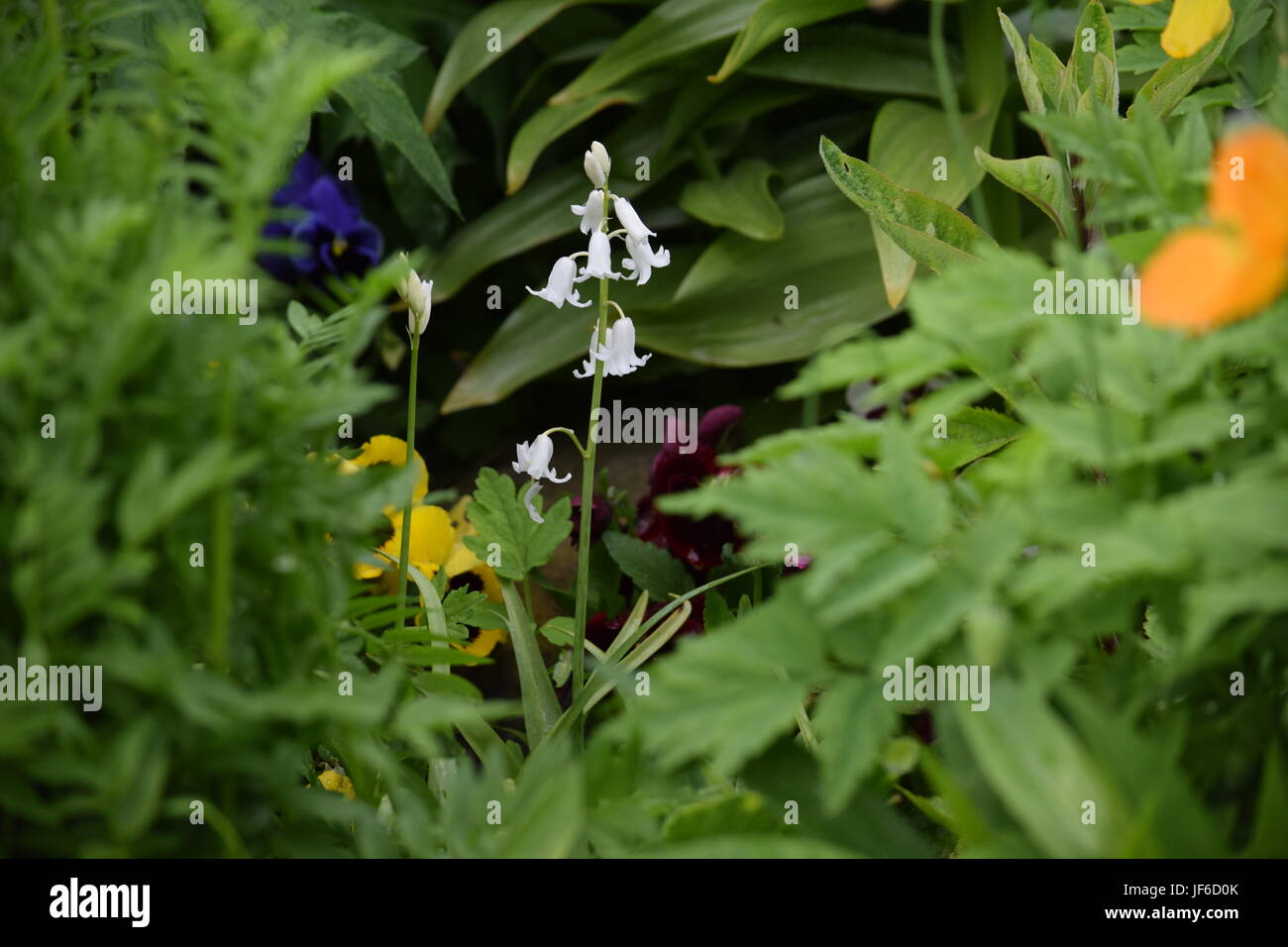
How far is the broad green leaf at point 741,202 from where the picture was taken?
1.81 meters

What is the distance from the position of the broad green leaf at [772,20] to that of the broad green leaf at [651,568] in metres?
0.76

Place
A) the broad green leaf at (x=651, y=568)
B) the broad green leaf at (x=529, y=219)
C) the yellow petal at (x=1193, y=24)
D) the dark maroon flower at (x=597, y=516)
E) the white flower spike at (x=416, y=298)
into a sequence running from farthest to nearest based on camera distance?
the broad green leaf at (x=529, y=219)
the dark maroon flower at (x=597, y=516)
the broad green leaf at (x=651, y=568)
the white flower spike at (x=416, y=298)
the yellow petal at (x=1193, y=24)

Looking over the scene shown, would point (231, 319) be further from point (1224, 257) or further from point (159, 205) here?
point (1224, 257)

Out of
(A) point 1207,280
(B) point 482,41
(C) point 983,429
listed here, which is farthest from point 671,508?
(B) point 482,41

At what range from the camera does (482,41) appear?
6.38ft

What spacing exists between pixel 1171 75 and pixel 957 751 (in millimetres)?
851

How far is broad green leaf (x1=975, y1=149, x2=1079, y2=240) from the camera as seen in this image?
1.10 meters

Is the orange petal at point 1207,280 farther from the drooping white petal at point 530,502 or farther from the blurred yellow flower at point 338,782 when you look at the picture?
the blurred yellow flower at point 338,782

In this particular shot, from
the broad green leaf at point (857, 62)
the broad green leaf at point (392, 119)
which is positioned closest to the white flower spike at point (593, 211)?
the broad green leaf at point (392, 119)

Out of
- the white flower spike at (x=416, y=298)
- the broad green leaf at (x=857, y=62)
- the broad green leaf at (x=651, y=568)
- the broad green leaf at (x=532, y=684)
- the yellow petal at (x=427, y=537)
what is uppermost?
the broad green leaf at (x=857, y=62)

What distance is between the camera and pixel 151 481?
22.5 inches

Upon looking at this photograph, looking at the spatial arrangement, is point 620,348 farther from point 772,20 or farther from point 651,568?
point 772,20

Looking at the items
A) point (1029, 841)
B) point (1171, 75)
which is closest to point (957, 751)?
point (1029, 841)

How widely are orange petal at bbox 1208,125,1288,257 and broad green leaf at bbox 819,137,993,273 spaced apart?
1.61 feet
